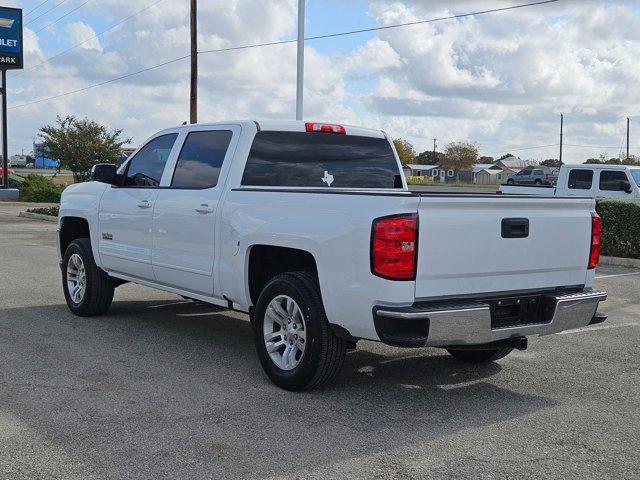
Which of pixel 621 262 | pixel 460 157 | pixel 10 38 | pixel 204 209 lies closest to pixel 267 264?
Result: pixel 204 209

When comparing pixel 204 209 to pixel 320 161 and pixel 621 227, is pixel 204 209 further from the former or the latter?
pixel 621 227

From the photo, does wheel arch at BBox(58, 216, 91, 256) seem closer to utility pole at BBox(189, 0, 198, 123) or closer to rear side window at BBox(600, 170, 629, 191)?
rear side window at BBox(600, 170, 629, 191)

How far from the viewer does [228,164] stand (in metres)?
6.63

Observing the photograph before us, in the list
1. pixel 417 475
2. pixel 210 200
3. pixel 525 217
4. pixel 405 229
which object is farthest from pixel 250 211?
pixel 417 475

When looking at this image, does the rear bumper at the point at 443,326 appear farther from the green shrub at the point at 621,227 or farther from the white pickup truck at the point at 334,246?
the green shrub at the point at 621,227

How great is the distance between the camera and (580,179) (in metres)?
19.4

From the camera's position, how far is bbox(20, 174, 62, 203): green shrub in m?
34.2

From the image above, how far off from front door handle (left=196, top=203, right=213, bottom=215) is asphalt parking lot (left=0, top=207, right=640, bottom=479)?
1257 millimetres

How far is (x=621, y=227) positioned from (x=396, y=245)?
11.5m

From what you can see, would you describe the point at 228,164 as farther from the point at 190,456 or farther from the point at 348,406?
the point at 190,456

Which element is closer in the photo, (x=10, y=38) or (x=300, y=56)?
(x=300, y=56)

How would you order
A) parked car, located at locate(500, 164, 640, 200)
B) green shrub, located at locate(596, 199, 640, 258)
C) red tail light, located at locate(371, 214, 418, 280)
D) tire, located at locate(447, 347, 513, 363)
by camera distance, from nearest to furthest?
red tail light, located at locate(371, 214, 418, 280) → tire, located at locate(447, 347, 513, 363) → green shrub, located at locate(596, 199, 640, 258) → parked car, located at locate(500, 164, 640, 200)

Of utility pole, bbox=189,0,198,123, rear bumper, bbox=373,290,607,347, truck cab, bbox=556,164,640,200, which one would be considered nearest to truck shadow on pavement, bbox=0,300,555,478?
rear bumper, bbox=373,290,607,347

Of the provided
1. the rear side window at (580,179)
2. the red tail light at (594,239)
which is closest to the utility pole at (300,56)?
the rear side window at (580,179)
